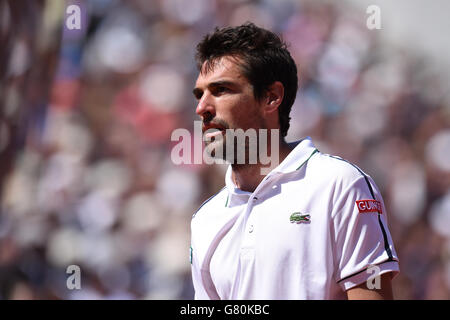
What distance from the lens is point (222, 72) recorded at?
173 centimetres

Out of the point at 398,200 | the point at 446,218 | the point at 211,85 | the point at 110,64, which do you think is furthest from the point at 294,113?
the point at 211,85

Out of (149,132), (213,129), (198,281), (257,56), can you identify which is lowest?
(198,281)

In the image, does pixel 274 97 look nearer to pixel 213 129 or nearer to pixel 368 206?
pixel 213 129

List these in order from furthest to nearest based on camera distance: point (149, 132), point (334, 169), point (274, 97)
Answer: point (149, 132) → point (274, 97) → point (334, 169)

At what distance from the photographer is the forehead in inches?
67.5

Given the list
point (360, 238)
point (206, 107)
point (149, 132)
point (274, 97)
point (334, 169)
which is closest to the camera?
point (360, 238)

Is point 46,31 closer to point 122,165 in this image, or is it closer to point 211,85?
point 122,165

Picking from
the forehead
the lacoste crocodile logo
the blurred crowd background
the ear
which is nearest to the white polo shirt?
the lacoste crocodile logo

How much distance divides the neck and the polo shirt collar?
0.02 m

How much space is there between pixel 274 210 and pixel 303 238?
0.13 meters

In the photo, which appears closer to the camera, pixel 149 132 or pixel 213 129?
pixel 213 129

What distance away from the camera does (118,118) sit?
12.5ft

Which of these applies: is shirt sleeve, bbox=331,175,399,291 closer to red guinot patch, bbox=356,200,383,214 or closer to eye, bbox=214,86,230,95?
red guinot patch, bbox=356,200,383,214

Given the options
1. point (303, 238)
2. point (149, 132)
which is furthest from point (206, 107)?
point (149, 132)
